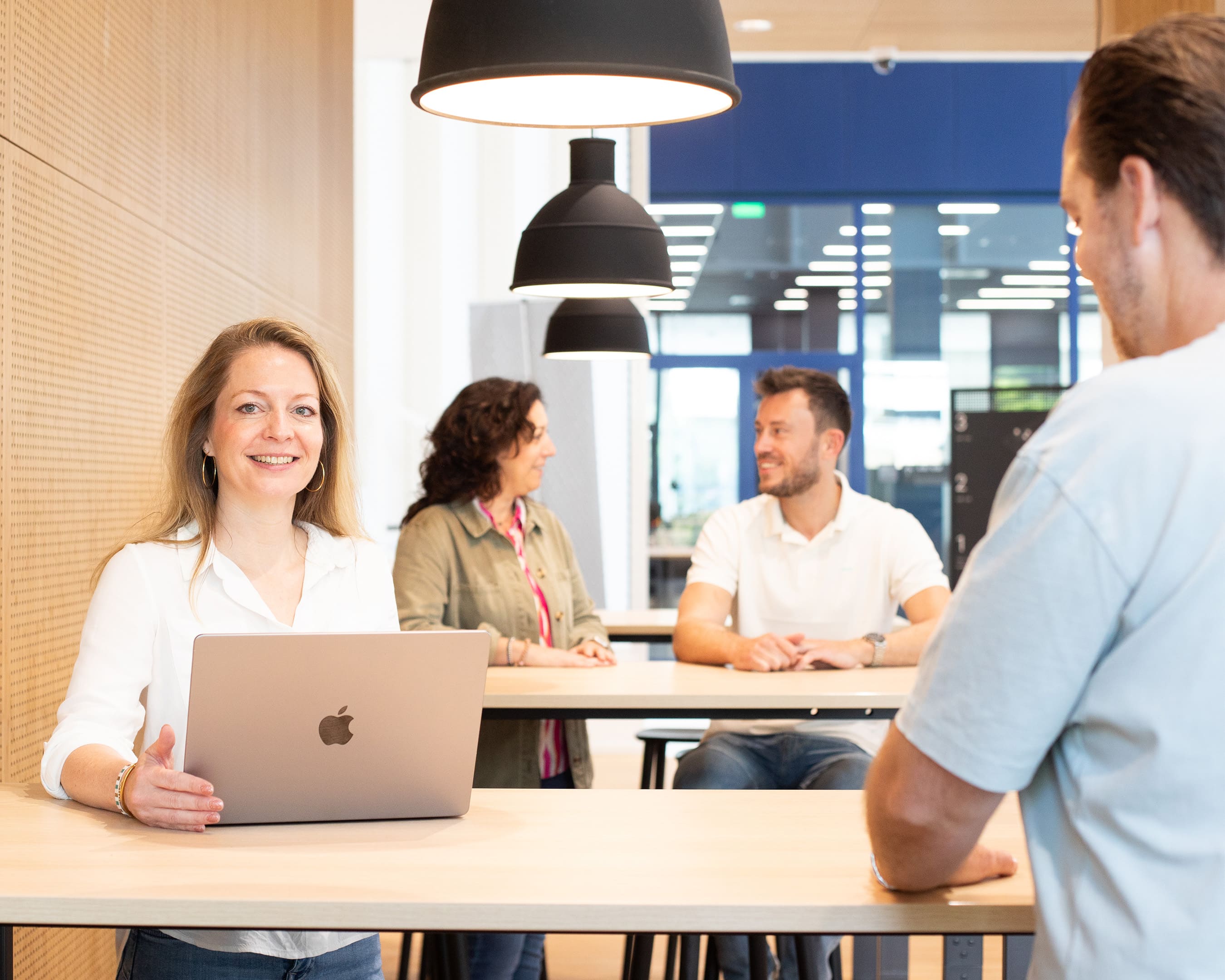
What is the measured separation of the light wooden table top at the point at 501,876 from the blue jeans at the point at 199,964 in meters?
0.16

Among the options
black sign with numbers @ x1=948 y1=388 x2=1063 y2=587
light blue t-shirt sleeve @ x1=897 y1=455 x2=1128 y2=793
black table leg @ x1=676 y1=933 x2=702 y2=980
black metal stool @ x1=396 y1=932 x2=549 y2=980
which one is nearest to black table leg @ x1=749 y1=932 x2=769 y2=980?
black table leg @ x1=676 y1=933 x2=702 y2=980

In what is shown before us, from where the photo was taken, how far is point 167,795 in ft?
5.33

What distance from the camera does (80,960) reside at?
8.86 feet

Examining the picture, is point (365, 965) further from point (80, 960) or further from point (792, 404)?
point (792, 404)

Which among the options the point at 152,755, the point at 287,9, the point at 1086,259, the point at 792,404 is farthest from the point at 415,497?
the point at 1086,259

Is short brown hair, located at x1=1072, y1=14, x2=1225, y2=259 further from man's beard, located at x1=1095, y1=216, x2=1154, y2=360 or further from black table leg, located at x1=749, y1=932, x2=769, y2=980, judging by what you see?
black table leg, located at x1=749, y1=932, x2=769, y2=980

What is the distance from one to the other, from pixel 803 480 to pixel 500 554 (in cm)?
92

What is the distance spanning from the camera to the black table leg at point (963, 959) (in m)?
1.83

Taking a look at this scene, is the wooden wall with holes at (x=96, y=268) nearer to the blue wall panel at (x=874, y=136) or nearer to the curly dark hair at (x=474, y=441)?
the curly dark hair at (x=474, y=441)

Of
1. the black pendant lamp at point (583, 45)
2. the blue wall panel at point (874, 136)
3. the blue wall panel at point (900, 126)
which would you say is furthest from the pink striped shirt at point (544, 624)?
the blue wall panel at point (900, 126)

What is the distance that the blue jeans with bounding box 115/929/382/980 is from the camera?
66.0 inches

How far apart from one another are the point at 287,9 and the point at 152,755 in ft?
11.3

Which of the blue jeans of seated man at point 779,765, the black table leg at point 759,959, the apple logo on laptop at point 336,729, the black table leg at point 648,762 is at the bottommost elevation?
the black table leg at point 759,959

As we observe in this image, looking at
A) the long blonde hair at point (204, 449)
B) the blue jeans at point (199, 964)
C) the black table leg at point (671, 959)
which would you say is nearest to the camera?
the blue jeans at point (199, 964)
